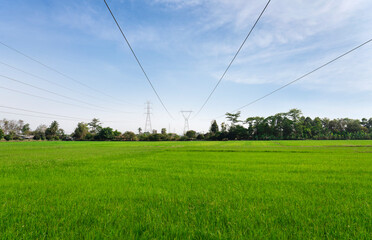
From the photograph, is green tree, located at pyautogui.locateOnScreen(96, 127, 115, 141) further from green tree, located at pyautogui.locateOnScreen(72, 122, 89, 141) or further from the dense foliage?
the dense foliage

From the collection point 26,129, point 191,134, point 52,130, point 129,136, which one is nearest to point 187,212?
point 129,136

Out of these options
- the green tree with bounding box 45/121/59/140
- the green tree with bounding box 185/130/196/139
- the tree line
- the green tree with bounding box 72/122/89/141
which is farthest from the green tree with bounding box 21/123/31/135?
the green tree with bounding box 185/130/196/139

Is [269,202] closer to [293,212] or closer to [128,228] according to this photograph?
[293,212]

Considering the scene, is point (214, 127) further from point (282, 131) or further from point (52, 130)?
point (52, 130)

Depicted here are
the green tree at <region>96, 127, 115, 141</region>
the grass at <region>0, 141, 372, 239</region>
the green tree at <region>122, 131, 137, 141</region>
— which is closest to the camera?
the grass at <region>0, 141, 372, 239</region>

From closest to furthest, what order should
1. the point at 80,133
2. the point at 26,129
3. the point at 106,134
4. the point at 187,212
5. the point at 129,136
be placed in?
the point at 187,212 < the point at 106,134 < the point at 129,136 < the point at 80,133 < the point at 26,129

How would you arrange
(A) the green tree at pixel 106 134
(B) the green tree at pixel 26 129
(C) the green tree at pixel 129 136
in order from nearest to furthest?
(A) the green tree at pixel 106 134, (C) the green tree at pixel 129 136, (B) the green tree at pixel 26 129

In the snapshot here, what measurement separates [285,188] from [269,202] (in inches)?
53.2

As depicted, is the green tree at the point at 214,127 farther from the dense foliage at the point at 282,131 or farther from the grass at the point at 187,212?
the grass at the point at 187,212

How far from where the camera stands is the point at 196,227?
2471mm

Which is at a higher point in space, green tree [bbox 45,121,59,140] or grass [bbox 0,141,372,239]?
green tree [bbox 45,121,59,140]

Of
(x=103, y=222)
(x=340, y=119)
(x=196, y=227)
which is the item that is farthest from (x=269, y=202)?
(x=340, y=119)

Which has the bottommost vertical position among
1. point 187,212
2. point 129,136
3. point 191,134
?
point 187,212

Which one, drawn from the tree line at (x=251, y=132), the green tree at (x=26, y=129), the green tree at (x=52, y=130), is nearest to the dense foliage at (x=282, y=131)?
the tree line at (x=251, y=132)
